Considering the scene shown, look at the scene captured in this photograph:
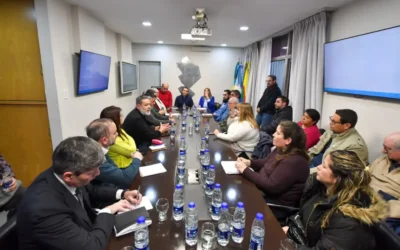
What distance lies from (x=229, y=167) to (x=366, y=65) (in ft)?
6.88

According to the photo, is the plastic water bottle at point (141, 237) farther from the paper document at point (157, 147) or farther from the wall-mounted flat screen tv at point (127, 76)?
the wall-mounted flat screen tv at point (127, 76)

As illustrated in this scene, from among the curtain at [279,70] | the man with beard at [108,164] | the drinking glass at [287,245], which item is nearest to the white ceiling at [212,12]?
the curtain at [279,70]

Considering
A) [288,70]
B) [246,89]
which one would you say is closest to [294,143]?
[288,70]

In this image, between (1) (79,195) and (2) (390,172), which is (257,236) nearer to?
(1) (79,195)

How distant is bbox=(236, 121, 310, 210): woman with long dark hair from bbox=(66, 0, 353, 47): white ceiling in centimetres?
203

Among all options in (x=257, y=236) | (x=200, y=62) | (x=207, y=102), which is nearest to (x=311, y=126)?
(x=257, y=236)

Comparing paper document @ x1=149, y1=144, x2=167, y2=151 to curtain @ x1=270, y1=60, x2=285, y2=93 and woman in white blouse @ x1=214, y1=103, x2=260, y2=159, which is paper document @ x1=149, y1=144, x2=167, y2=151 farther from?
curtain @ x1=270, y1=60, x2=285, y2=93

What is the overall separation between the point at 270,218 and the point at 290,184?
0.45 meters

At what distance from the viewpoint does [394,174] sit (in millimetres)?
1762

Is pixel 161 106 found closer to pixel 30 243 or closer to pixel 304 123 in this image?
pixel 304 123

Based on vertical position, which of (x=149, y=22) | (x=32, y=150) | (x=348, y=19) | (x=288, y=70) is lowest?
(x=32, y=150)

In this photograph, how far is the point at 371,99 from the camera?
2498mm

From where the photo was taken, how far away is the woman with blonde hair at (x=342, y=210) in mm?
942

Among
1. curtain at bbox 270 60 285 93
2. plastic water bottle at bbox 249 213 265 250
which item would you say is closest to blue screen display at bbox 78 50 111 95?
plastic water bottle at bbox 249 213 265 250
